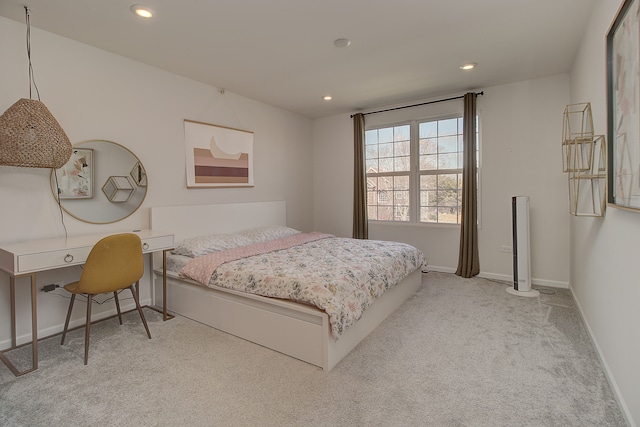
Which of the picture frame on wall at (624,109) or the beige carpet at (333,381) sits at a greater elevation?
the picture frame on wall at (624,109)

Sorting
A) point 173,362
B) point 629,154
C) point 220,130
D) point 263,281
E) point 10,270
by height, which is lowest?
point 173,362

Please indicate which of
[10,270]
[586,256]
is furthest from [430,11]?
[10,270]

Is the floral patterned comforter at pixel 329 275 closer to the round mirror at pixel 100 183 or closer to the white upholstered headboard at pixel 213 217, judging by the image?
the white upholstered headboard at pixel 213 217

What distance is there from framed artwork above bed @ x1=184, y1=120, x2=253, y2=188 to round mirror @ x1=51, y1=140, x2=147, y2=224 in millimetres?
617

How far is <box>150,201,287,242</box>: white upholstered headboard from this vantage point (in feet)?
11.3

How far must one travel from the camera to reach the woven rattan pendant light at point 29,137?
86.2 inches

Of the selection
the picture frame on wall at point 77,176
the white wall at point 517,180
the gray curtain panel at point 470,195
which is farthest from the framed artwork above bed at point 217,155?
the gray curtain panel at point 470,195

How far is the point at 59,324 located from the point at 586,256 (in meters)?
4.49

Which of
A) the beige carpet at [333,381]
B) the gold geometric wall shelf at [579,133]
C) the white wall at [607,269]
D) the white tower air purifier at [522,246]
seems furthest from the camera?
the white tower air purifier at [522,246]

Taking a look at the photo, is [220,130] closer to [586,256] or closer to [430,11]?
[430,11]

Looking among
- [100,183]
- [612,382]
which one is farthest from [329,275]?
[100,183]

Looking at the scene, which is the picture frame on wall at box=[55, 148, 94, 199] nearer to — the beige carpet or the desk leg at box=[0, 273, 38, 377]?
the desk leg at box=[0, 273, 38, 377]

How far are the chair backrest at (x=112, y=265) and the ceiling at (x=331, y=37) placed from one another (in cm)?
170

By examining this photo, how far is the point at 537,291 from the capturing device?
11.8 ft
